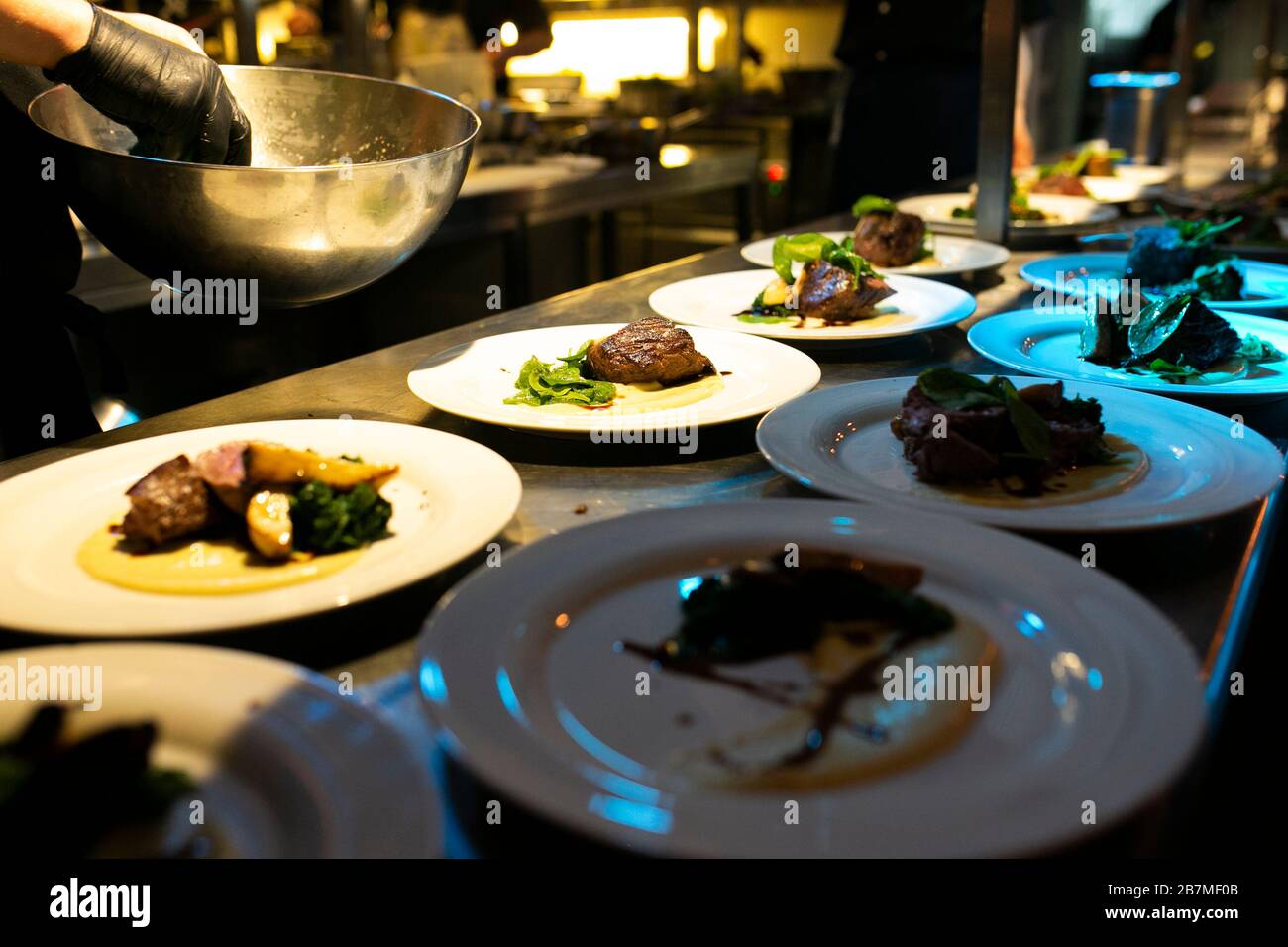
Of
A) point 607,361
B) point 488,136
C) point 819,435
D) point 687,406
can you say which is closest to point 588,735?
point 819,435

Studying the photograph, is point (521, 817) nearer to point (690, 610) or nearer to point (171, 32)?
point (690, 610)

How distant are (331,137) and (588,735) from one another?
1446 mm

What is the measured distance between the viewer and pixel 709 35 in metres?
8.82

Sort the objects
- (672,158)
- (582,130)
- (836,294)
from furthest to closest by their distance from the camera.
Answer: (672,158) < (582,130) < (836,294)

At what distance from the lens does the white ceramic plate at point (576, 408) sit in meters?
1.31

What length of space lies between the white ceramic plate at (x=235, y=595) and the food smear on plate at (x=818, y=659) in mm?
229

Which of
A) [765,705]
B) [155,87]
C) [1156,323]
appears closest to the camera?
[765,705]

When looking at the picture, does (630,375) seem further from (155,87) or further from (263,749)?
(263,749)

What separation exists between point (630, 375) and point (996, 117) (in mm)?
1495

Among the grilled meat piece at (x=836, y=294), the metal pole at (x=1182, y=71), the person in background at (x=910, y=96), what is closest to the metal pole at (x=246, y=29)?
the person in background at (x=910, y=96)

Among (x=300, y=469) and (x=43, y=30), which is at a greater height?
(x=43, y=30)

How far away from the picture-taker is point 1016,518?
101 cm

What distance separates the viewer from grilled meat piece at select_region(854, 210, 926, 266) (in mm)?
2293

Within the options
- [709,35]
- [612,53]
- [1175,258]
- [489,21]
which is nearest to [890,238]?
[1175,258]
